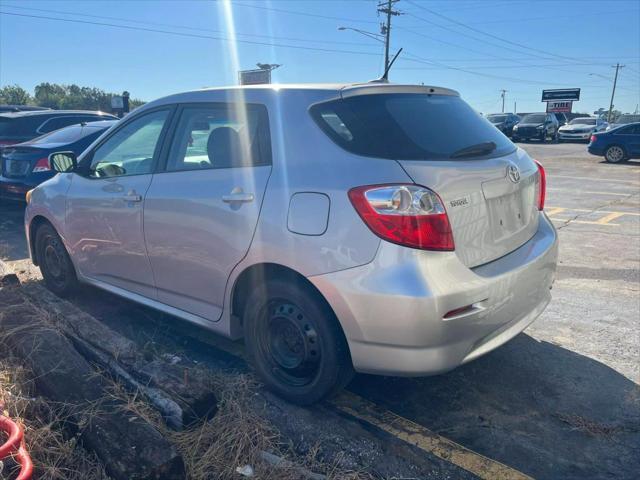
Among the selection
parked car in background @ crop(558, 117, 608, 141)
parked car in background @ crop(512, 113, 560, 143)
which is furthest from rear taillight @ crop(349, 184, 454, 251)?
parked car in background @ crop(558, 117, 608, 141)

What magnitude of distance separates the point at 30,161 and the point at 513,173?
674cm

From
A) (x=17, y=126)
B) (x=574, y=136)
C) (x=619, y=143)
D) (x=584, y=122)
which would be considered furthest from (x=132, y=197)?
(x=584, y=122)

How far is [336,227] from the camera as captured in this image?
8.11ft

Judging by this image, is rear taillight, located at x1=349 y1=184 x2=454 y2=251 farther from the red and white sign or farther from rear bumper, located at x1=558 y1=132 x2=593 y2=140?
the red and white sign

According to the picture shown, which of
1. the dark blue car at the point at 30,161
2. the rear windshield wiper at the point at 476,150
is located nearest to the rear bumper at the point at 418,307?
the rear windshield wiper at the point at 476,150

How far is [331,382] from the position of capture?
273 centimetres

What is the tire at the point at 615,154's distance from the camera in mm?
18312

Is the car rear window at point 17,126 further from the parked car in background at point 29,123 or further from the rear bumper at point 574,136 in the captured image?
the rear bumper at point 574,136

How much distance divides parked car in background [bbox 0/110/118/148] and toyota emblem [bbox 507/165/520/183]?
8.69 m

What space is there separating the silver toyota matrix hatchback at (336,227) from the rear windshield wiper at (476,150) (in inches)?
0.9

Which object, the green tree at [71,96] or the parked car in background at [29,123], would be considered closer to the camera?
the parked car in background at [29,123]

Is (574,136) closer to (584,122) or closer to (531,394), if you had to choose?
(584,122)

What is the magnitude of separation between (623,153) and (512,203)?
1837cm

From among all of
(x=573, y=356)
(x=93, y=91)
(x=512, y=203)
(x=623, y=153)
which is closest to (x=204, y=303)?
(x=512, y=203)
